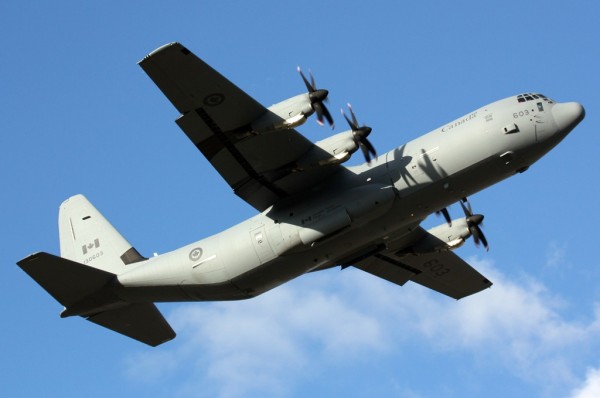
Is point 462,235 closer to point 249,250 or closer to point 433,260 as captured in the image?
point 433,260

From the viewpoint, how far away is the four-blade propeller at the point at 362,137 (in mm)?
34219

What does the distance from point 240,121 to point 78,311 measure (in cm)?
1087

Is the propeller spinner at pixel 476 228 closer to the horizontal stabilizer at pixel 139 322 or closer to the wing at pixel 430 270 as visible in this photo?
the wing at pixel 430 270

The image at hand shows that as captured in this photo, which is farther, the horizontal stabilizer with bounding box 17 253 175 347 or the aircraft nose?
the horizontal stabilizer with bounding box 17 253 175 347

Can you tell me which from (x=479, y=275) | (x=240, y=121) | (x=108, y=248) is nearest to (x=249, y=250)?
(x=240, y=121)

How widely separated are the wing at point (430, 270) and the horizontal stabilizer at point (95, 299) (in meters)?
9.64

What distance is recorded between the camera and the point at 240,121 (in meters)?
34.0

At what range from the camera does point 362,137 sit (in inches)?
1347

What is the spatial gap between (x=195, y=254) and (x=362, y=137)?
8262 millimetres

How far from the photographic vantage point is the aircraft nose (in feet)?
115

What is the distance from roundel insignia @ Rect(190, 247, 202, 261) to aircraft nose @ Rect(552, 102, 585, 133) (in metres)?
14.6

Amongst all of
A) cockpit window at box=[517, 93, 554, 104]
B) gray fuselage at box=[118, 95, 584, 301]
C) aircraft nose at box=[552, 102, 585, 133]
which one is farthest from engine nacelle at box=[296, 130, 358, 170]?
aircraft nose at box=[552, 102, 585, 133]

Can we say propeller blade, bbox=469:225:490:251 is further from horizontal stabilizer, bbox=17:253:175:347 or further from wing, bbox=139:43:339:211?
horizontal stabilizer, bbox=17:253:175:347

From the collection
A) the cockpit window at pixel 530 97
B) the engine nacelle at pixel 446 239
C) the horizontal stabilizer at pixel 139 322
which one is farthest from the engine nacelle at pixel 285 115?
the engine nacelle at pixel 446 239
